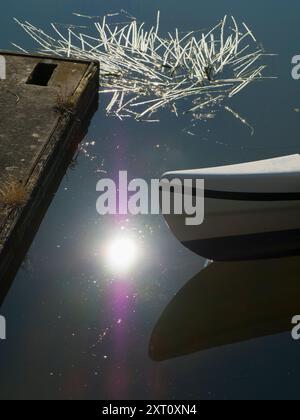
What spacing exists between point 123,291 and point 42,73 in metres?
4.17

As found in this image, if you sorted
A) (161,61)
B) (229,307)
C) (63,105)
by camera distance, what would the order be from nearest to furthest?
(229,307), (63,105), (161,61)

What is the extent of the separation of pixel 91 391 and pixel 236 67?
6588 mm

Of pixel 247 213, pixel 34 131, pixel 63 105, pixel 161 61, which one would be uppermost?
pixel 161 61

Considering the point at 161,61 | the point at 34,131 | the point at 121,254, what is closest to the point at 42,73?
the point at 34,131

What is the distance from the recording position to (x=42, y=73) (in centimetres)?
898

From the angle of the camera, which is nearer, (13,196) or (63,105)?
(13,196)

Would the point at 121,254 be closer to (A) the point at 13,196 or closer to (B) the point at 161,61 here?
(A) the point at 13,196

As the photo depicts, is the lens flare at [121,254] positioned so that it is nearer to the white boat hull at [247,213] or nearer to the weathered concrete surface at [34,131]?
the white boat hull at [247,213]

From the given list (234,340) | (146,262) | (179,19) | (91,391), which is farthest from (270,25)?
(91,391)

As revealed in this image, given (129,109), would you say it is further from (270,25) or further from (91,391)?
(91,391)

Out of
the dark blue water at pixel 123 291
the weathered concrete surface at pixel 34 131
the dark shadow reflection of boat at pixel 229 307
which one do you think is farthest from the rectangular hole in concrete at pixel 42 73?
the dark shadow reflection of boat at pixel 229 307

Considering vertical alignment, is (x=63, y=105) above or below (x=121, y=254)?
above

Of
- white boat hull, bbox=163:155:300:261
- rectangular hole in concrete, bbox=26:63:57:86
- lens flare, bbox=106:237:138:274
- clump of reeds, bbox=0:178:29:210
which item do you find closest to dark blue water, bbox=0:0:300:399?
lens flare, bbox=106:237:138:274

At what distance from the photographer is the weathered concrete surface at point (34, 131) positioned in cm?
635
